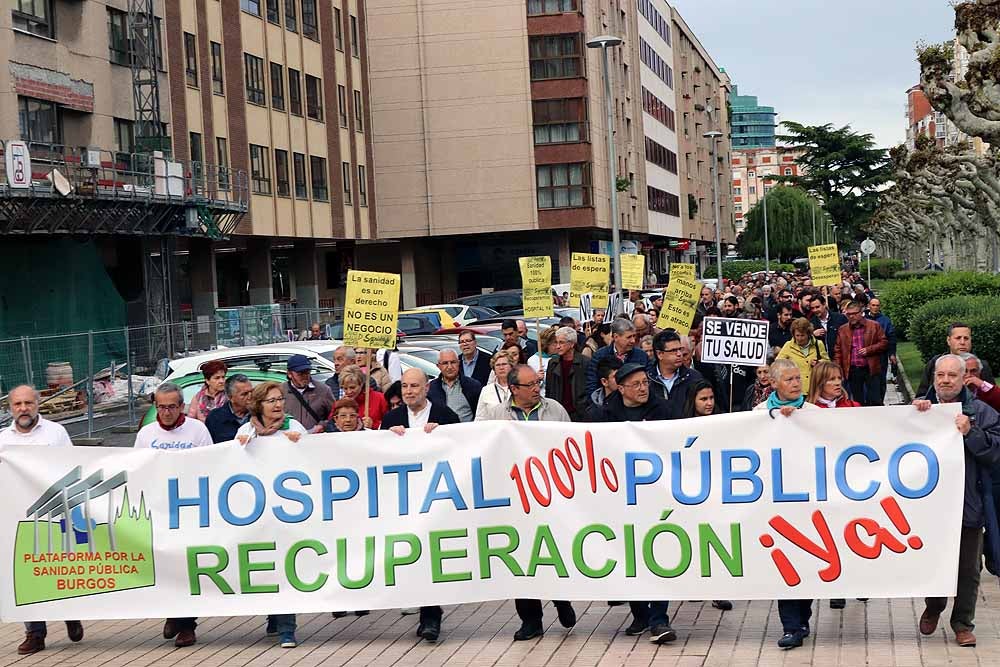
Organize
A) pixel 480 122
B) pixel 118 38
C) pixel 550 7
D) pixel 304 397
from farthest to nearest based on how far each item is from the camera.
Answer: pixel 550 7 < pixel 480 122 < pixel 118 38 < pixel 304 397

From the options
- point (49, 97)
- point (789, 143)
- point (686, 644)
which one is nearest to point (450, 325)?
point (49, 97)

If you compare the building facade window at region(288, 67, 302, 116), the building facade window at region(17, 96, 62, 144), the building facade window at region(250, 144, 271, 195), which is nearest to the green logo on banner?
the building facade window at region(17, 96, 62, 144)

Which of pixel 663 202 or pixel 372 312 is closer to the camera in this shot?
pixel 372 312

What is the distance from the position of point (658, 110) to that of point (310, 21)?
44.7 m

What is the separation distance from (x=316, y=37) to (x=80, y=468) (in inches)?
1799

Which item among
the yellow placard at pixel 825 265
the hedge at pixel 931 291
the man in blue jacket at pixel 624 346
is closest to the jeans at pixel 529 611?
the man in blue jacket at pixel 624 346

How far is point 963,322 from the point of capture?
68.8ft

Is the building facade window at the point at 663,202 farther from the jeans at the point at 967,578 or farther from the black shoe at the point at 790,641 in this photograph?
the black shoe at the point at 790,641

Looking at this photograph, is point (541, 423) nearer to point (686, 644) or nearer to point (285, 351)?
point (686, 644)

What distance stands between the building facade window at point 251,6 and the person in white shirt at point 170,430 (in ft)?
131

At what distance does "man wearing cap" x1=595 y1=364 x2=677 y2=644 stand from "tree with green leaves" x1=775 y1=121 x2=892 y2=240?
112 metres

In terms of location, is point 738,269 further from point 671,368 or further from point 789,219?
point 671,368

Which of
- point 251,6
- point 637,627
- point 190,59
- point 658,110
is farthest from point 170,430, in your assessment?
point 658,110

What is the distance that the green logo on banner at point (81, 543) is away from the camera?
9180 millimetres
